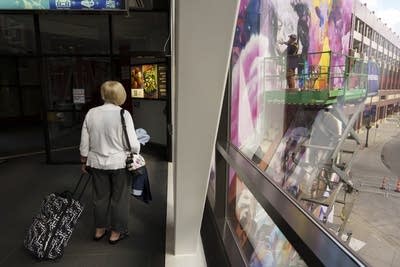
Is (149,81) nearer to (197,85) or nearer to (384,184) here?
(197,85)

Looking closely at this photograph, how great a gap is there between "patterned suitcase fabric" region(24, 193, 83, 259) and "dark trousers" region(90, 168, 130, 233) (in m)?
0.23

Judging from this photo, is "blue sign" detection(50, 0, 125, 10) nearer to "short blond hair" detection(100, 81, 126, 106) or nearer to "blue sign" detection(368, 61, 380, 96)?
"short blond hair" detection(100, 81, 126, 106)

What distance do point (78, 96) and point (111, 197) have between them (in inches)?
129

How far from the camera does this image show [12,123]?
31.5 ft

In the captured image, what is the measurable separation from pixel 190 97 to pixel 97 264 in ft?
5.54

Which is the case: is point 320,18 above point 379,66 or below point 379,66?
above

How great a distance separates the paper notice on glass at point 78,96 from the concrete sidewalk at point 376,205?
5.02m

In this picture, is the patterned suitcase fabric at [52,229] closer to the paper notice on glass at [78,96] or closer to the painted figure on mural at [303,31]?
the painted figure on mural at [303,31]

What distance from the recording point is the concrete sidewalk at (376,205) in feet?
3.18

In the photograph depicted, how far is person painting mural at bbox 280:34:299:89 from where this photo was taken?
2635mm

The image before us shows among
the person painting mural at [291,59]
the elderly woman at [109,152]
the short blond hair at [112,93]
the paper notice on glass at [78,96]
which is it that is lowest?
the elderly woman at [109,152]

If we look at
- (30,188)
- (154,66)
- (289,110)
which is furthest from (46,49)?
(289,110)

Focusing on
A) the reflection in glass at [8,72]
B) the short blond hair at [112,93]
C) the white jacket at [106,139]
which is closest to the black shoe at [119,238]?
the white jacket at [106,139]

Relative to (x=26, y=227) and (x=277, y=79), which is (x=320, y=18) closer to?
(x=277, y=79)
